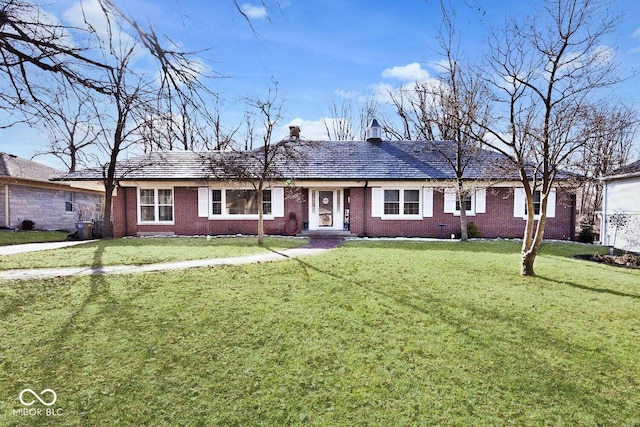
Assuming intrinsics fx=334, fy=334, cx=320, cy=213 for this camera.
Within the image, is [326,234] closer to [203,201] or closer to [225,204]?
[225,204]

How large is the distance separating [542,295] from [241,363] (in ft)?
19.1

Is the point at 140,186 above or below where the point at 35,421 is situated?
above

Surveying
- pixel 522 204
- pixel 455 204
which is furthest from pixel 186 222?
pixel 522 204

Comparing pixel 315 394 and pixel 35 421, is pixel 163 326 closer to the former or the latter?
pixel 35 421

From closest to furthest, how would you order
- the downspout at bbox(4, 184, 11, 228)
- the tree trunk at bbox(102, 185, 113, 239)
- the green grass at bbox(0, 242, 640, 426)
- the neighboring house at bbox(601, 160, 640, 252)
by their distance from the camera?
the green grass at bbox(0, 242, 640, 426) → the neighboring house at bbox(601, 160, 640, 252) → the tree trunk at bbox(102, 185, 113, 239) → the downspout at bbox(4, 184, 11, 228)

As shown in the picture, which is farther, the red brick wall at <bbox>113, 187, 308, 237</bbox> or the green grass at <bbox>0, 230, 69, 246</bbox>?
the red brick wall at <bbox>113, 187, 308, 237</bbox>

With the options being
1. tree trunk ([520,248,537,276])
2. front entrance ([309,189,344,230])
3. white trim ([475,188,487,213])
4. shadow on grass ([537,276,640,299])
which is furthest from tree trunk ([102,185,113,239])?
white trim ([475,188,487,213])

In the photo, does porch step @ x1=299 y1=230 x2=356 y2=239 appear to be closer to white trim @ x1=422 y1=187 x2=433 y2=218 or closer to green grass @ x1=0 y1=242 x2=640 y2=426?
white trim @ x1=422 y1=187 x2=433 y2=218

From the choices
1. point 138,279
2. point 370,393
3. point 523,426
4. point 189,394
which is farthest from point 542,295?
point 138,279

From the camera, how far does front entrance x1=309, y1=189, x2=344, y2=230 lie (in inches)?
666

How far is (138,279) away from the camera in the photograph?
23.6 ft

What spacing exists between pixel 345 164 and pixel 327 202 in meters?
2.16

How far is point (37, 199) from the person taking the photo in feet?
63.3

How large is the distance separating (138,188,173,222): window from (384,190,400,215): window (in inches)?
421
